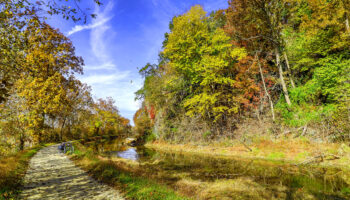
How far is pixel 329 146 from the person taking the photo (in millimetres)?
12133

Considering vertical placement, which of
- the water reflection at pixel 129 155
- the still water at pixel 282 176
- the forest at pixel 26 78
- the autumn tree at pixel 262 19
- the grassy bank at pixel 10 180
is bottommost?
the water reflection at pixel 129 155

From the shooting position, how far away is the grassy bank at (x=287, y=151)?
11.1 metres

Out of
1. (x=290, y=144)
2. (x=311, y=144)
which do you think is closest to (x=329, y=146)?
(x=311, y=144)

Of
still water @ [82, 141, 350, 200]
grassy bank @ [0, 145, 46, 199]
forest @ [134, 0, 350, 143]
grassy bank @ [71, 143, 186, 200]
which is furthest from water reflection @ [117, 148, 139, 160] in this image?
grassy bank @ [0, 145, 46, 199]

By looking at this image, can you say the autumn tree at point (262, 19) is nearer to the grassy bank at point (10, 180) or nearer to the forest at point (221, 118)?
the forest at point (221, 118)

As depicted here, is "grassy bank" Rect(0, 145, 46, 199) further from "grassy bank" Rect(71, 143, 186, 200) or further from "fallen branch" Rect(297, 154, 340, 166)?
"fallen branch" Rect(297, 154, 340, 166)

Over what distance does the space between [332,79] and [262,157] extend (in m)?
8.35

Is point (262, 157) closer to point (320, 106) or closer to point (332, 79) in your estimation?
point (320, 106)

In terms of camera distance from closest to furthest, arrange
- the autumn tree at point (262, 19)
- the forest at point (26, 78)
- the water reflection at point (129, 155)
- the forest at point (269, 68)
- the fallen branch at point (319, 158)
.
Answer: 1. the forest at point (26, 78)
2. the fallen branch at point (319, 158)
3. the forest at point (269, 68)
4. the autumn tree at point (262, 19)
5. the water reflection at point (129, 155)

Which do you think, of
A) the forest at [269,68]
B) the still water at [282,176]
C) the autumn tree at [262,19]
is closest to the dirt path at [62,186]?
the still water at [282,176]

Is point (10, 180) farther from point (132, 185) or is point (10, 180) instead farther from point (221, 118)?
point (221, 118)

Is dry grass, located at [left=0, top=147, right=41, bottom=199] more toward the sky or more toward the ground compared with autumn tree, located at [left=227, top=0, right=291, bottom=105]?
more toward the ground

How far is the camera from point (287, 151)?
539 inches

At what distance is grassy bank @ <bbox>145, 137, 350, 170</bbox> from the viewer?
11.1 meters
